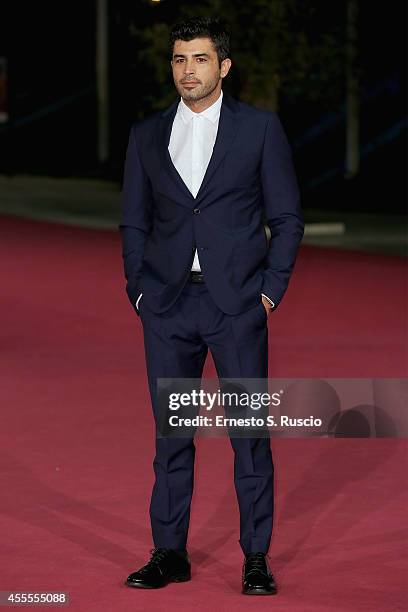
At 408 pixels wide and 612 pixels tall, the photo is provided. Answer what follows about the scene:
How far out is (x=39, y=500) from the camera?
8.14 metres

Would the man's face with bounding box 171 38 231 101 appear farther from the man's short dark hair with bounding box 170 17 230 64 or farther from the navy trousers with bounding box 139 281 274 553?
the navy trousers with bounding box 139 281 274 553

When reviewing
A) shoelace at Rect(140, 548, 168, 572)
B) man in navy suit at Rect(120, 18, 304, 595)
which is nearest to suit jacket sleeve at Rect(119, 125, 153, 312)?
man in navy suit at Rect(120, 18, 304, 595)

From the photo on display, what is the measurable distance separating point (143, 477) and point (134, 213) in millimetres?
2350

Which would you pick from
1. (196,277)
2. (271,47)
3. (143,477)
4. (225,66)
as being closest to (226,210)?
(196,277)

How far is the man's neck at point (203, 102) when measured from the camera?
21.2ft

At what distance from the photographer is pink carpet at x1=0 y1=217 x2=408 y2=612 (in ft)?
22.1

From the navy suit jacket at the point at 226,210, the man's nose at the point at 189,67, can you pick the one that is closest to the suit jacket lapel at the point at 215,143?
the navy suit jacket at the point at 226,210

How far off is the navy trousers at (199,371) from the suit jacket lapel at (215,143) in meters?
0.36

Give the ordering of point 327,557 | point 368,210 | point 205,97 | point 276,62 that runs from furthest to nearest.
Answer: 1. point 368,210
2. point 276,62
3. point 327,557
4. point 205,97

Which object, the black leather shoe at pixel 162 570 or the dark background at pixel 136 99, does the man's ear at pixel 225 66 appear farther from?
the dark background at pixel 136 99

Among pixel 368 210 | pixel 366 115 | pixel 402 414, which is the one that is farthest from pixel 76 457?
pixel 366 115

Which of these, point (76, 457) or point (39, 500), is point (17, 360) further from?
point (39, 500)

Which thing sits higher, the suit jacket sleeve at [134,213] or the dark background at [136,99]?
the dark background at [136,99]

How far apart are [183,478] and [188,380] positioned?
366mm
